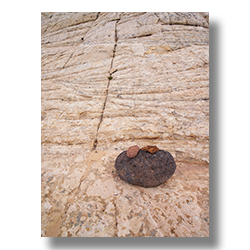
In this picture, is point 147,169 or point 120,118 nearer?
point 147,169

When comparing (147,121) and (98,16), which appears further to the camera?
(98,16)

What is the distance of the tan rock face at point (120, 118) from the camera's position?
2.64m

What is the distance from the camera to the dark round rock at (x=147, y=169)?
3.08 metres

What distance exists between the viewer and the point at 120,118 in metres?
5.20

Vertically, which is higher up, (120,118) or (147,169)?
(120,118)

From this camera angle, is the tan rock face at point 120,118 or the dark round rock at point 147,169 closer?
the tan rock face at point 120,118

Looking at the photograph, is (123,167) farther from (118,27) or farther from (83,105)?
(118,27)

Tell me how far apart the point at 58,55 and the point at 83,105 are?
437cm

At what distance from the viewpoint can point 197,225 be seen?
7.97 feet

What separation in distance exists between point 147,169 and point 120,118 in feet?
8.13

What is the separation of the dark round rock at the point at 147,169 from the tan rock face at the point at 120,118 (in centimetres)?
19
